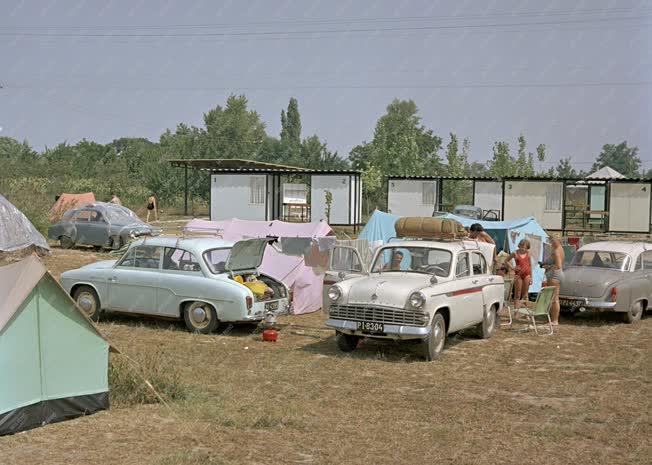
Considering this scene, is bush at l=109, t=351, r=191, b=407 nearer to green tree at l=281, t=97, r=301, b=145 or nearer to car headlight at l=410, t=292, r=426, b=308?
car headlight at l=410, t=292, r=426, b=308

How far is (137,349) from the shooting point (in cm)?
1122

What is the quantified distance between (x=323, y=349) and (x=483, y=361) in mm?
2319

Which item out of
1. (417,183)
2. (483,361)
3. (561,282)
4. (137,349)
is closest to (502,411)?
(483,361)

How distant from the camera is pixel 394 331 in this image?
34.8 ft

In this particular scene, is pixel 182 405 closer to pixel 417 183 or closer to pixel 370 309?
pixel 370 309

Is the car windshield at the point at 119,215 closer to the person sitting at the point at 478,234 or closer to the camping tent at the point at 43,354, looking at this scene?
the person sitting at the point at 478,234

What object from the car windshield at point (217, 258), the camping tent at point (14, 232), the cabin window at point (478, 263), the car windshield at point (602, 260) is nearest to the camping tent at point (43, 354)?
the car windshield at point (217, 258)

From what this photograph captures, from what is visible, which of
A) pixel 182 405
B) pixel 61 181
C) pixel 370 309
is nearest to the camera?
pixel 182 405

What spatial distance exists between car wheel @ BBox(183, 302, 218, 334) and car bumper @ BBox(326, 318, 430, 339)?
2504 mm

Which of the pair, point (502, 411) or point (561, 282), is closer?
point (502, 411)

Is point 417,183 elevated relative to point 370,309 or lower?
elevated

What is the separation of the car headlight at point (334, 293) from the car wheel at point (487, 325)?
2.84 metres

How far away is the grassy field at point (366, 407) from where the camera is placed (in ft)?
22.4

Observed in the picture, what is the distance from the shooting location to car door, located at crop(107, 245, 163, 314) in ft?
42.4
